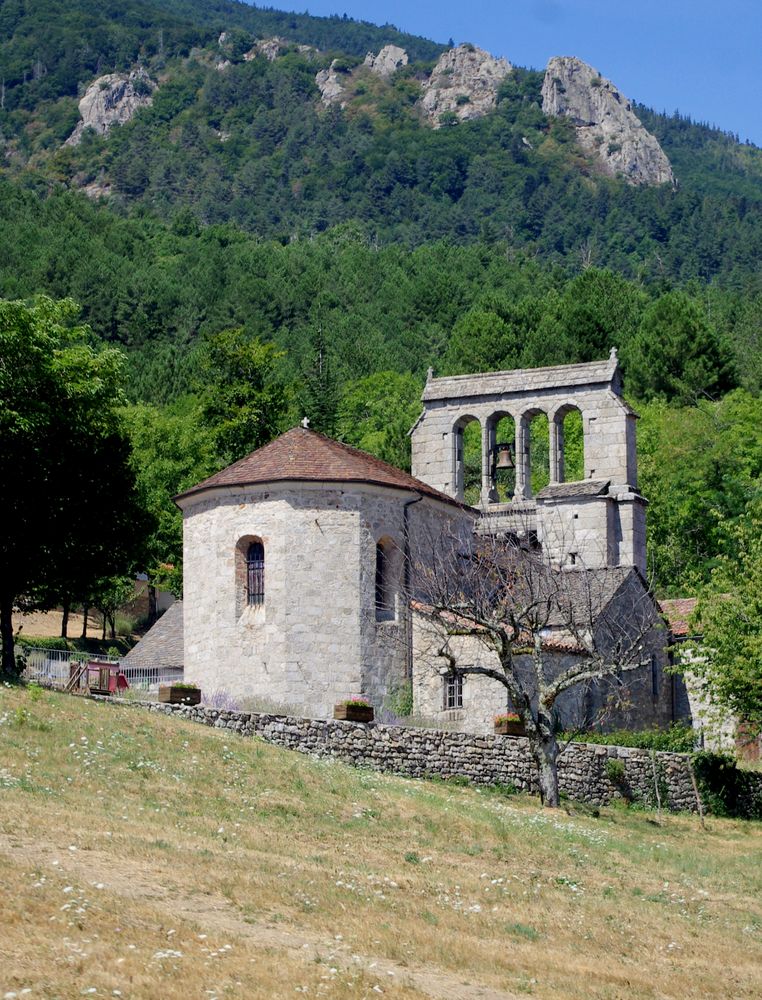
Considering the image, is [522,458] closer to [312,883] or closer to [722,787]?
[722,787]

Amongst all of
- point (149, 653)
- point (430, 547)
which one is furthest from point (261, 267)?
point (430, 547)

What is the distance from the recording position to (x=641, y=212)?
18762 centimetres

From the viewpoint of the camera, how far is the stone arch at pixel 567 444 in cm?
4816

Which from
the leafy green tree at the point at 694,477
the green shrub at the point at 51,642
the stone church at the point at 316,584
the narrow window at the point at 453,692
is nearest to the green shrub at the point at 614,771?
the stone church at the point at 316,584

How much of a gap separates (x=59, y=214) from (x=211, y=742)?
101049 mm

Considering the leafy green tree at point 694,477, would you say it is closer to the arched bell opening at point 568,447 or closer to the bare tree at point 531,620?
the arched bell opening at point 568,447

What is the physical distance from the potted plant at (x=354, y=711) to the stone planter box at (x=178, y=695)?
3.35 m

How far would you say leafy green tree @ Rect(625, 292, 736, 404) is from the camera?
259 ft

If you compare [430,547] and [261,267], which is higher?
[261,267]

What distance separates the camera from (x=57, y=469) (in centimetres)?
4353

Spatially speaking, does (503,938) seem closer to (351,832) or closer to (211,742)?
(351,832)

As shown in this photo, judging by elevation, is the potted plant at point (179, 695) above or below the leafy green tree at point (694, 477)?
below

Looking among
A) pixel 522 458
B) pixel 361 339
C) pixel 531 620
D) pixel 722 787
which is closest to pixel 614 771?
pixel 722 787

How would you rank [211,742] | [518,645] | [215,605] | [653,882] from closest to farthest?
[653,882] → [211,742] → [518,645] → [215,605]
